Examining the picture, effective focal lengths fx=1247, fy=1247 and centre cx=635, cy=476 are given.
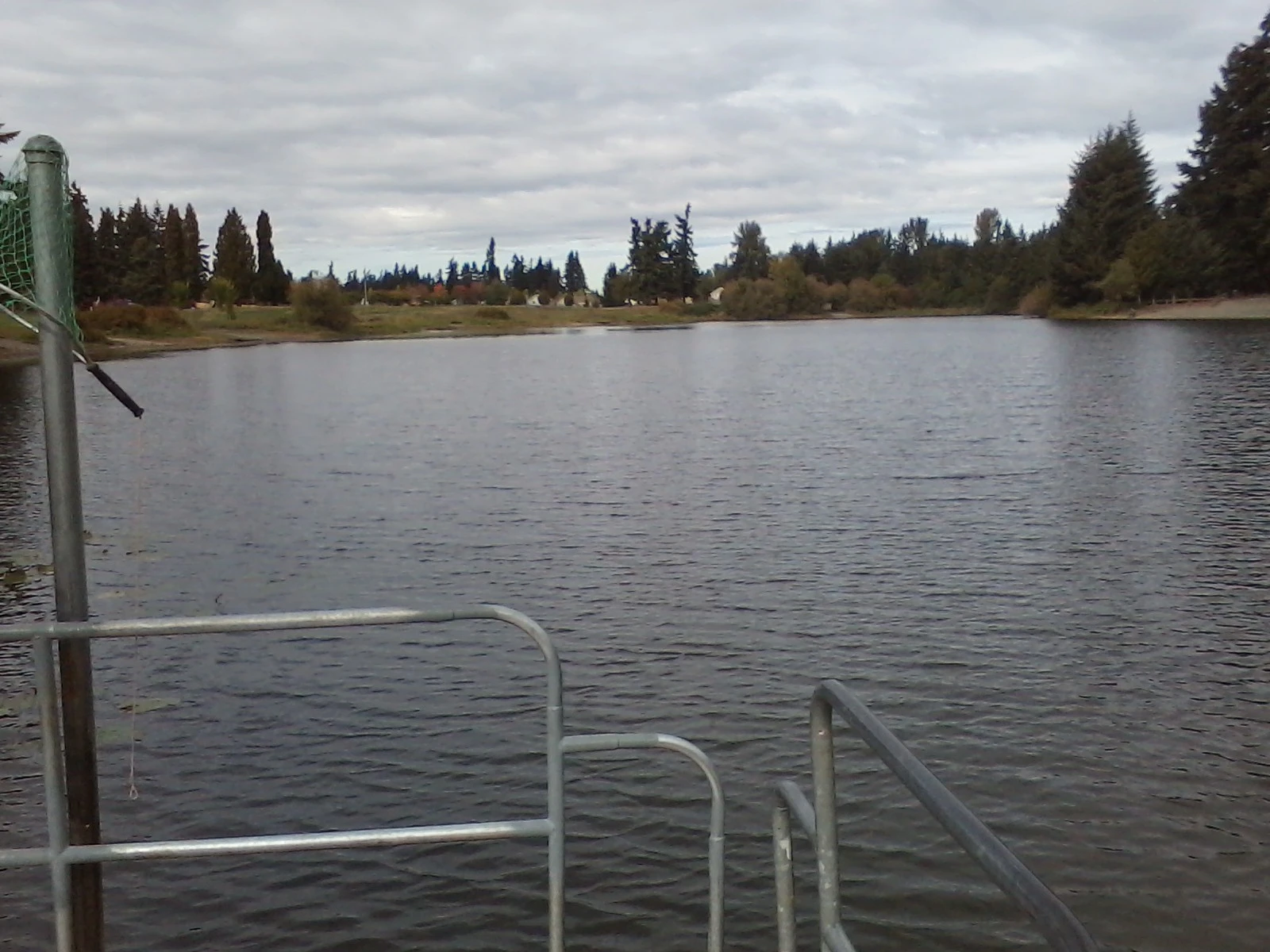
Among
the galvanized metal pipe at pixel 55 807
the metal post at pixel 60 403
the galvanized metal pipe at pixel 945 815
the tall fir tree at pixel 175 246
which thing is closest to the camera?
the galvanized metal pipe at pixel 945 815

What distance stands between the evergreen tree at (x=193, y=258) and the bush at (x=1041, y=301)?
3587 inches

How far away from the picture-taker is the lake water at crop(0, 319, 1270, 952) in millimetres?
8617

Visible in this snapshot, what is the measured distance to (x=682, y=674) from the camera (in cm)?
1304

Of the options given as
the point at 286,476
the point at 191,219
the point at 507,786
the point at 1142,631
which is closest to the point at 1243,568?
the point at 1142,631

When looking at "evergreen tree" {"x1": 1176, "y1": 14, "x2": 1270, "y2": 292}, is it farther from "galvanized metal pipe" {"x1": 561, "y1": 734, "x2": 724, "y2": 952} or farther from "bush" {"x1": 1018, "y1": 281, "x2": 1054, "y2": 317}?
"galvanized metal pipe" {"x1": 561, "y1": 734, "x2": 724, "y2": 952}

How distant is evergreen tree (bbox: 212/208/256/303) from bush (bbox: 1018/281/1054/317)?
87807 mm

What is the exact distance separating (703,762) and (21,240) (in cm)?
353

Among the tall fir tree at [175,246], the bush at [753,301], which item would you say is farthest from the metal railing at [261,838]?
the bush at [753,301]

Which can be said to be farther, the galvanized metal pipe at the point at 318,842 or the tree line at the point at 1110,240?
the tree line at the point at 1110,240

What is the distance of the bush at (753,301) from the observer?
175 meters

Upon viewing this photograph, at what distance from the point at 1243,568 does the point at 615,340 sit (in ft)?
351

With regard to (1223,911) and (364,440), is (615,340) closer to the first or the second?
(364,440)

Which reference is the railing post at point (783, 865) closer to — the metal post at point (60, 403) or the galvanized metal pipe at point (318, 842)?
the galvanized metal pipe at point (318, 842)

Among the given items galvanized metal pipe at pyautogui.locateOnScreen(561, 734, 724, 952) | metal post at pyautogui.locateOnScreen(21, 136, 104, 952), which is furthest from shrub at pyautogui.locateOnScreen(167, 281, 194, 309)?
galvanized metal pipe at pyautogui.locateOnScreen(561, 734, 724, 952)
